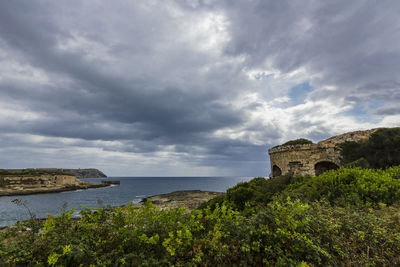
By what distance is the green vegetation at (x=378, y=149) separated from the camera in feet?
56.2

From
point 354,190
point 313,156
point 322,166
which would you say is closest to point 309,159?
point 313,156

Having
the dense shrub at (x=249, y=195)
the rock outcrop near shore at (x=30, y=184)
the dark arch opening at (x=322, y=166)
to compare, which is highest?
the dark arch opening at (x=322, y=166)

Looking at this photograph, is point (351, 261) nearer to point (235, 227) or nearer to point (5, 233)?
point (235, 227)

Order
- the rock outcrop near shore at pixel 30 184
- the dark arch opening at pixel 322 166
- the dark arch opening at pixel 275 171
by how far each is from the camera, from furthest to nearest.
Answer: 1. the rock outcrop near shore at pixel 30 184
2. the dark arch opening at pixel 275 171
3. the dark arch opening at pixel 322 166

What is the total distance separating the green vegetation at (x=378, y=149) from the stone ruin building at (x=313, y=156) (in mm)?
1088

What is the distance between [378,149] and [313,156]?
558 centimetres

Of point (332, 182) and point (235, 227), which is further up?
point (332, 182)

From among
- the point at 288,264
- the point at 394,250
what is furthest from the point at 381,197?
the point at 288,264

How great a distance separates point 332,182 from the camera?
7.41 metres

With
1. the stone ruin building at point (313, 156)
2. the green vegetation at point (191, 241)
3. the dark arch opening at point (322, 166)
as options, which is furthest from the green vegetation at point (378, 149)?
the green vegetation at point (191, 241)

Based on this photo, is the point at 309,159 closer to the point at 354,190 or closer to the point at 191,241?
the point at 354,190

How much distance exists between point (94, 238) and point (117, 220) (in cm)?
37

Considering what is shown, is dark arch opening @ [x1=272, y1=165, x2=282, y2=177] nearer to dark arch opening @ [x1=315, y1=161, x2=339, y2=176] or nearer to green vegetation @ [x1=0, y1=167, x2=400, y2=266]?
dark arch opening @ [x1=315, y1=161, x2=339, y2=176]

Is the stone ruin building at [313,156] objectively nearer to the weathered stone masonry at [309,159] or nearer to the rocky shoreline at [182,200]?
the weathered stone masonry at [309,159]
